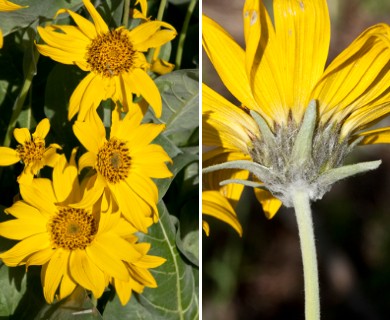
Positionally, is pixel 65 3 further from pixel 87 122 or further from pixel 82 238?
pixel 82 238

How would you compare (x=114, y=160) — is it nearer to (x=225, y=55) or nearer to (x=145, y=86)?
(x=145, y=86)

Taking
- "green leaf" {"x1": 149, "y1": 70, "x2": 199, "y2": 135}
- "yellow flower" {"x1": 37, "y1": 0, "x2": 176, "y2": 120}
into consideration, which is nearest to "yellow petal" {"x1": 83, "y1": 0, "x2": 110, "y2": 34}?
"yellow flower" {"x1": 37, "y1": 0, "x2": 176, "y2": 120}

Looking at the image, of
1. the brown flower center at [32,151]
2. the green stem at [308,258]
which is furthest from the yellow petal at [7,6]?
the green stem at [308,258]

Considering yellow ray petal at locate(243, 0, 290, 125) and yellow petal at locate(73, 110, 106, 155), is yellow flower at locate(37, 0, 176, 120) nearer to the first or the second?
yellow petal at locate(73, 110, 106, 155)

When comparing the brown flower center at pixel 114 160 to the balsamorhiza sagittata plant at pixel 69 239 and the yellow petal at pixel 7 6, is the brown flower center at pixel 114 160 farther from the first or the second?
the yellow petal at pixel 7 6

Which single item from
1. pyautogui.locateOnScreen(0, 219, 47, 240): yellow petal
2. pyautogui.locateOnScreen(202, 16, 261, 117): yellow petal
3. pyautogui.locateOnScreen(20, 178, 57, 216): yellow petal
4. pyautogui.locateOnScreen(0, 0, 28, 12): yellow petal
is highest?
pyautogui.locateOnScreen(0, 0, 28, 12): yellow petal

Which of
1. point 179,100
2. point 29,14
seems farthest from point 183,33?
point 29,14
